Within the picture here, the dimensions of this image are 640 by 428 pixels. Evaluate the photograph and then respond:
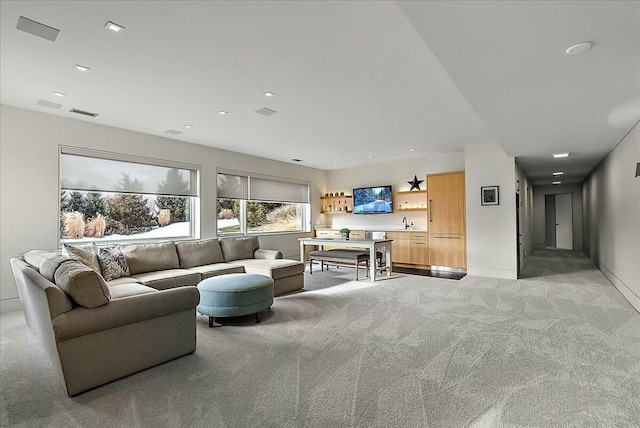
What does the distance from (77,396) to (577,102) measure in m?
4.97

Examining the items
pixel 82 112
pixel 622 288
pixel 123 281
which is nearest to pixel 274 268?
pixel 123 281

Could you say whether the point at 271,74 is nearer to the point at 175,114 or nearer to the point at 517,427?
the point at 175,114

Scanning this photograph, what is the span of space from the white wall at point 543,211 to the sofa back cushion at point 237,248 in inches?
429

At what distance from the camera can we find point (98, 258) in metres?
4.07

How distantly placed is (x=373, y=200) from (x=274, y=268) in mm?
4422

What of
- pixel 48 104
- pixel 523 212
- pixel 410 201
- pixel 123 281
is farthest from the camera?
pixel 410 201

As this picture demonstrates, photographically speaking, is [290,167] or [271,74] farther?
[290,167]

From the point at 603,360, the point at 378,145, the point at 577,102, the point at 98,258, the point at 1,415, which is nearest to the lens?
the point at 1,415

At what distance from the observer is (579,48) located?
2.16m

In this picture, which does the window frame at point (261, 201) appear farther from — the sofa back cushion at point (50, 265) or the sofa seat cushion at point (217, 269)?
the sofa back cushion at point (50, 265)

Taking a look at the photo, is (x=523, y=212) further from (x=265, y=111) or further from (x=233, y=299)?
(x=233, y=299)

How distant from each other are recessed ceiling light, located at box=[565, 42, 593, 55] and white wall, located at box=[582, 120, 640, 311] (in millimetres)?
2734

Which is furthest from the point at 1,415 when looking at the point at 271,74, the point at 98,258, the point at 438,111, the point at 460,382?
the point at 438,111

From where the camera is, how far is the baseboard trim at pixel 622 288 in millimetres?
3996
